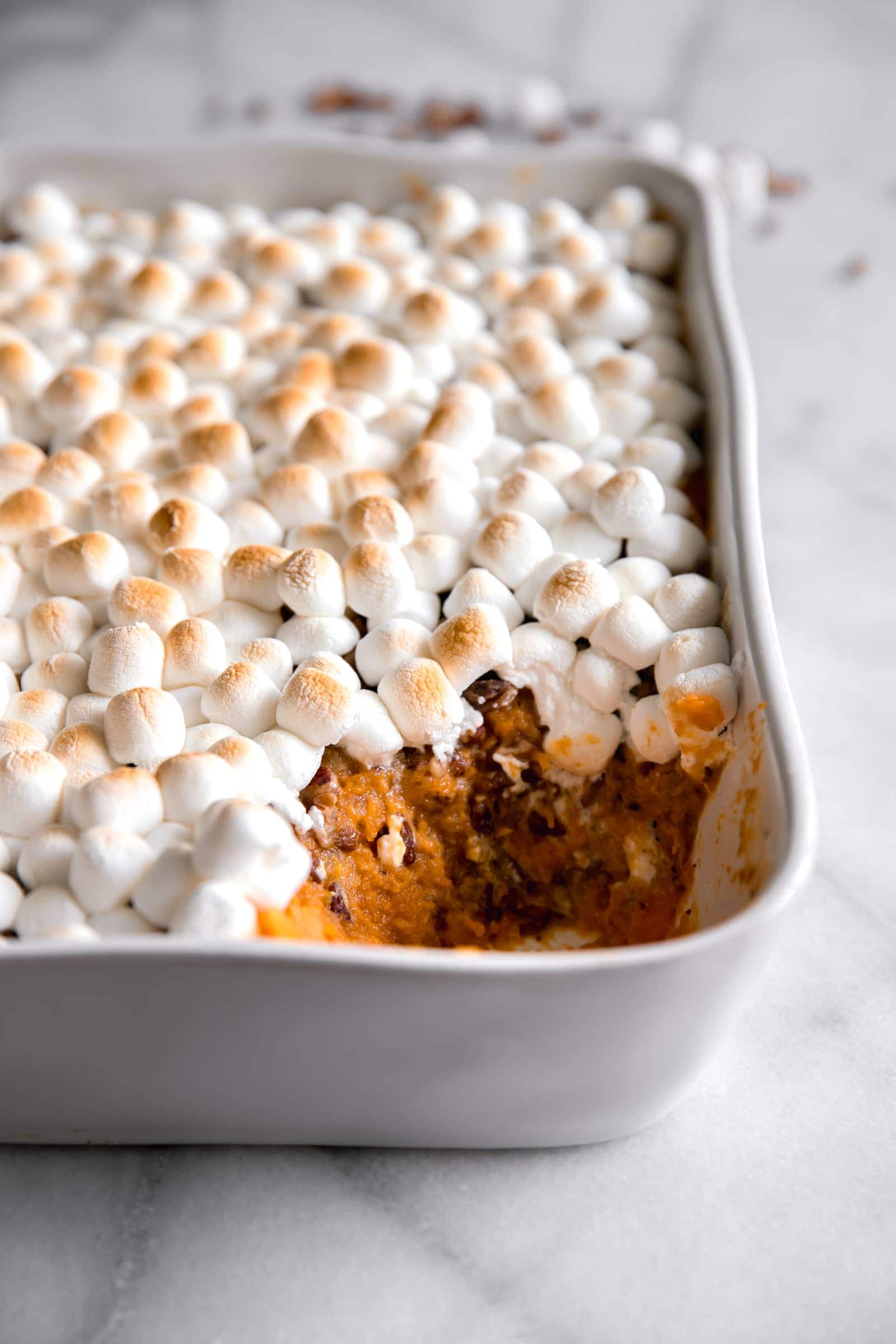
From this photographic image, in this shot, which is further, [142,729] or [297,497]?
[297,497]

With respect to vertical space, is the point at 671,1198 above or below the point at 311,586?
below

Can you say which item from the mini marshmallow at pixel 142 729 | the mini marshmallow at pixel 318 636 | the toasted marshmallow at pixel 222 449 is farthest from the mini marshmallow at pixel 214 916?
the toasted marshmallow at pixel 222 449

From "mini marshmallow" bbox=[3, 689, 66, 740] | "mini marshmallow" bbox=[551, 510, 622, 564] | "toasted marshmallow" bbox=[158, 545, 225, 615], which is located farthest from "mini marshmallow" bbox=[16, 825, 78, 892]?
"mini marshmallow" bbox=[551, 510, 622, 564]

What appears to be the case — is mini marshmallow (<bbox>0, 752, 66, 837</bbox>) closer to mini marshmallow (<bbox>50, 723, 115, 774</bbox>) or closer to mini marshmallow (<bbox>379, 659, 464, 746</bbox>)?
mini marshmallow (<bbox>50, 723, 115, 774</bbox>)

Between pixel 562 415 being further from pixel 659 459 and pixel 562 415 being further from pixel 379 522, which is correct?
pixel 379 522

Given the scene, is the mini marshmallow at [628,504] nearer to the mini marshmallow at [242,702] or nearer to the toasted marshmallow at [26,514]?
the mini marshmallow at [242,702]

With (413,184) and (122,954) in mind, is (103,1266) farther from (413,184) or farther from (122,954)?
(413,184)

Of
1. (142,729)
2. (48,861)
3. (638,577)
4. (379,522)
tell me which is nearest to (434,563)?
(379,522)
